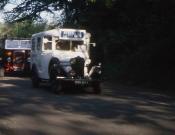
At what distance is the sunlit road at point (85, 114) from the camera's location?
12.7 metres

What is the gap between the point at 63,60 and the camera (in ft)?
72.8

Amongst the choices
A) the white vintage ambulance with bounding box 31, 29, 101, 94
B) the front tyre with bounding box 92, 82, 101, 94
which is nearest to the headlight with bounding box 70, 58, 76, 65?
the white vintage ambulance with bounding box 31, 29, 101, 94

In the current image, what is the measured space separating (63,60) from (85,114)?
6976 mm

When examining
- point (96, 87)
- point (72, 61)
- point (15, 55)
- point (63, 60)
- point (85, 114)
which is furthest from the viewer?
point (15, 55)

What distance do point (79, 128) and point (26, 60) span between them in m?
26.3

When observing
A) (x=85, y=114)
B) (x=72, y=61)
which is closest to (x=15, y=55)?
(x=72, y=61)

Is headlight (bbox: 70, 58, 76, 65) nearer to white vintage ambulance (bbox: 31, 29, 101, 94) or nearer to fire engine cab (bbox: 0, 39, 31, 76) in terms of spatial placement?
white vintage ambulance (bbox: 31, 29, 101, 94)

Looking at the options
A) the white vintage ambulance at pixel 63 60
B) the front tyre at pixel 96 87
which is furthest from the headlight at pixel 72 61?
the front tyre at pixel 96 87

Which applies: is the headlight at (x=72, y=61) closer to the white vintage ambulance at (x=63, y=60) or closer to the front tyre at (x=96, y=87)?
the white vintage ambulance at (x=63, y=60)

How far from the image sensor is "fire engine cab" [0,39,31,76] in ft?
127

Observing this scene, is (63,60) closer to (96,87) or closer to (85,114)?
(96,87)

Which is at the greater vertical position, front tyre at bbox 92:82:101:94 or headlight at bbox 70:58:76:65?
headlight at bbox 70:58:76:65

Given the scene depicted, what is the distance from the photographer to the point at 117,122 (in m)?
13.9

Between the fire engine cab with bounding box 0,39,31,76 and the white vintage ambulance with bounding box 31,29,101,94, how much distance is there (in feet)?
41.8
